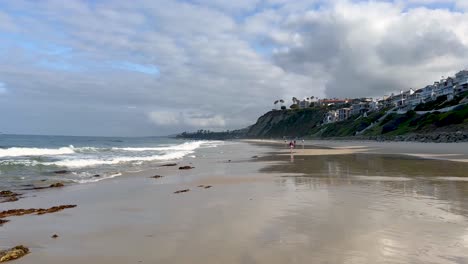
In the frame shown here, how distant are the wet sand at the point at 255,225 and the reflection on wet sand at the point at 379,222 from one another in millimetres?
17

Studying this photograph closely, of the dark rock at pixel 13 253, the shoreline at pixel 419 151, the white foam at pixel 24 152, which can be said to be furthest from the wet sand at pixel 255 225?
the white foam at pixel 24 152

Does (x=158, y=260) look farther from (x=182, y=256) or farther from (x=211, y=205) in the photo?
(x=211, y=205)

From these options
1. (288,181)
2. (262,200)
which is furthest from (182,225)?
(288,181)

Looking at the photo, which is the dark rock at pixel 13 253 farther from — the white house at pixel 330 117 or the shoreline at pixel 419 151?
the white house at pixel 330 117

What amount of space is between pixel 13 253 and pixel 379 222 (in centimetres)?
636

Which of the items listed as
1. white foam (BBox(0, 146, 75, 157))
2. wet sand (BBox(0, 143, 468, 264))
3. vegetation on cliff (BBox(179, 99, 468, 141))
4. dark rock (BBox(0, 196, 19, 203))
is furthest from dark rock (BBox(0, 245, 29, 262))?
vegetation on cliff (BBox(179, 99, 468, 141))

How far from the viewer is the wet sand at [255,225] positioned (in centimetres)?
549

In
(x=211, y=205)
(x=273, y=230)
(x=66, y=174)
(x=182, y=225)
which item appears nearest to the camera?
(x=273, y=230)

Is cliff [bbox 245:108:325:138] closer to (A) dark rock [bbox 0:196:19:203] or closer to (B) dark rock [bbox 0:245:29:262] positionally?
(A) dark rock [bbox 0:196:19:203]

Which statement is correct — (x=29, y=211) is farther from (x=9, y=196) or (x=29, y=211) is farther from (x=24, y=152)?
(x=24, y=152)

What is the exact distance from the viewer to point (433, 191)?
10.9 metres

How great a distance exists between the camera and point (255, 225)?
7.22m

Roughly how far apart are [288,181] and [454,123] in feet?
173

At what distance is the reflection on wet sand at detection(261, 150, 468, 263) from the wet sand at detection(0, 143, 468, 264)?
2 centimetres
